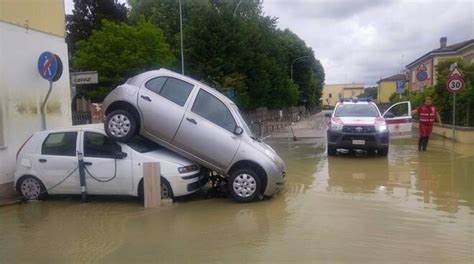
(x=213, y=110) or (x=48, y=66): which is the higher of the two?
(x=48, y=66)

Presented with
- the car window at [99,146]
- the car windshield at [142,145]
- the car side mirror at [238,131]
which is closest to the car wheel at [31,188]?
the car window at [99,146]

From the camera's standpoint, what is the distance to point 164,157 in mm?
8594

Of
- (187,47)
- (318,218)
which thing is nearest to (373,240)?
(318,218)

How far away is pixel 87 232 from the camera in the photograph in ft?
22.2

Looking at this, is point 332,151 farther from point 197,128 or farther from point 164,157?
point 164,157

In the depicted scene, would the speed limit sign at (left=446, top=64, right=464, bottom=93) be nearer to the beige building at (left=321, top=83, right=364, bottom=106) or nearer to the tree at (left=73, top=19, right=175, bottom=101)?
the tree at (left=73, top=19, right=175, bottom=101)

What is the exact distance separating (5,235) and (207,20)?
71.6 feet

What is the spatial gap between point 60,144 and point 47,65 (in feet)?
7.28

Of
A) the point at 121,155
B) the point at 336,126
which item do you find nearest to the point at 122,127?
the point at 121,155

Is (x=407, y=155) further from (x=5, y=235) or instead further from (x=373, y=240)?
(x=5, y=235)

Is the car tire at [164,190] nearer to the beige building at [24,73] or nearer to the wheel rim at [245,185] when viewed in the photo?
the wheel rim at [245,185]

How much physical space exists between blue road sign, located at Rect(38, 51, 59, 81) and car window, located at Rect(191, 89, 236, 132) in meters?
3.58

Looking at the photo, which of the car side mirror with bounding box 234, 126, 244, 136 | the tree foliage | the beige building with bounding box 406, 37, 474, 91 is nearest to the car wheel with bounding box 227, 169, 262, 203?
the car side mirror with bounding box 234, 126, 244, 136

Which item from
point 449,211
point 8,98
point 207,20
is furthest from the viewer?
A: point 207,20
